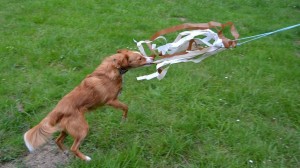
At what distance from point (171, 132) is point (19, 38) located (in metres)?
→ 3.73

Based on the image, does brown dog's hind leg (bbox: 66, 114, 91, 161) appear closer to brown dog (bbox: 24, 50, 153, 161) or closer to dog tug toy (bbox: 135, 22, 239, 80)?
brown dog (bbox: 24, 50, 153, 161)

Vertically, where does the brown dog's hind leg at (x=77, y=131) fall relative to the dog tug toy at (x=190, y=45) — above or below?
below

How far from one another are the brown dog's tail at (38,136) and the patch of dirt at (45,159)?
32 centimetres

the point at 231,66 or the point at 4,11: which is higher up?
the point at 4,11

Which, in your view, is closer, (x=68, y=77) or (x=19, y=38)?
(x=68, y=77)

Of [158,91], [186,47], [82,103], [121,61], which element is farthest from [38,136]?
[158,91]

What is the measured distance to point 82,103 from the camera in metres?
3.73

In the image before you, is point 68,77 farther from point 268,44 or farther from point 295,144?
point 268,44

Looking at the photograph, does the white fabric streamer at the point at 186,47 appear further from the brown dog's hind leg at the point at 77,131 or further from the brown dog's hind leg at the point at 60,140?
the brown dog's hind leg at the point at 60,140

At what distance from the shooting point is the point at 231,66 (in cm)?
575

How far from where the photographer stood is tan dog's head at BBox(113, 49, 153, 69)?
4.01m

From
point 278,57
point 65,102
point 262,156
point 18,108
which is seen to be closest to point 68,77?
point 18,108

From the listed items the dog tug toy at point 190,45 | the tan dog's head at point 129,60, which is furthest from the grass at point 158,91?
the dog tug toy at point 190,45

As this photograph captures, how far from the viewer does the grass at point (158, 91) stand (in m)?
3.85
